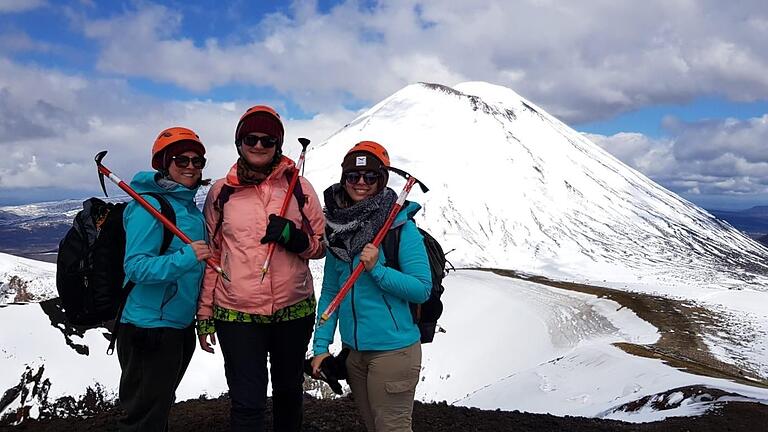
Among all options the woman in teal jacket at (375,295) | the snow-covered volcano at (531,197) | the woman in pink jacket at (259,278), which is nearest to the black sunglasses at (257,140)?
the woman in pink jacket at (259,278)

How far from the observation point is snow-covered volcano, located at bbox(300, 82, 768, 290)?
293ft

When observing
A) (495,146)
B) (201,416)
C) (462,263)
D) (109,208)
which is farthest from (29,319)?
(495,146)

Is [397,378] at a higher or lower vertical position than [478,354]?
higher

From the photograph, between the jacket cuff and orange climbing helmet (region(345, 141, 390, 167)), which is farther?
the jacket cuff

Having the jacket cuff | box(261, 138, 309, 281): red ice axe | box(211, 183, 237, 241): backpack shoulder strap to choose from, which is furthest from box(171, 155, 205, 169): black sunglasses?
the jacket cuff

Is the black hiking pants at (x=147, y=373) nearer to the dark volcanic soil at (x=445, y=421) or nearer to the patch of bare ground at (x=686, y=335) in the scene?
the dark volcanic soil at (x=445, y=421)

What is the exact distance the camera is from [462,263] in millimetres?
86625

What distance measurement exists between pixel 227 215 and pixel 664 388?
1197cm

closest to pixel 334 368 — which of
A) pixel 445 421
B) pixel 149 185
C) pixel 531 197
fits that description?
pixel 149 185

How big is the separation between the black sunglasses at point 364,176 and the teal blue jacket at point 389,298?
0.38 meters

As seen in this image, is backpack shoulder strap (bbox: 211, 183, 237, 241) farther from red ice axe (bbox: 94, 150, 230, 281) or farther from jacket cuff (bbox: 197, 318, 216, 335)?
jacket cuff (bbox: 197, 318, 216, 335)

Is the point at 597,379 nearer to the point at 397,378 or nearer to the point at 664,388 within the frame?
the point at 664,388

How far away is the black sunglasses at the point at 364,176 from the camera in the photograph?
16.1 feet

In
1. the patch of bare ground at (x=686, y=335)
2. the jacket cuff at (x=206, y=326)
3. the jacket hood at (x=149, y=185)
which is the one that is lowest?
the patch of bare ground at (x=686, y=335)
